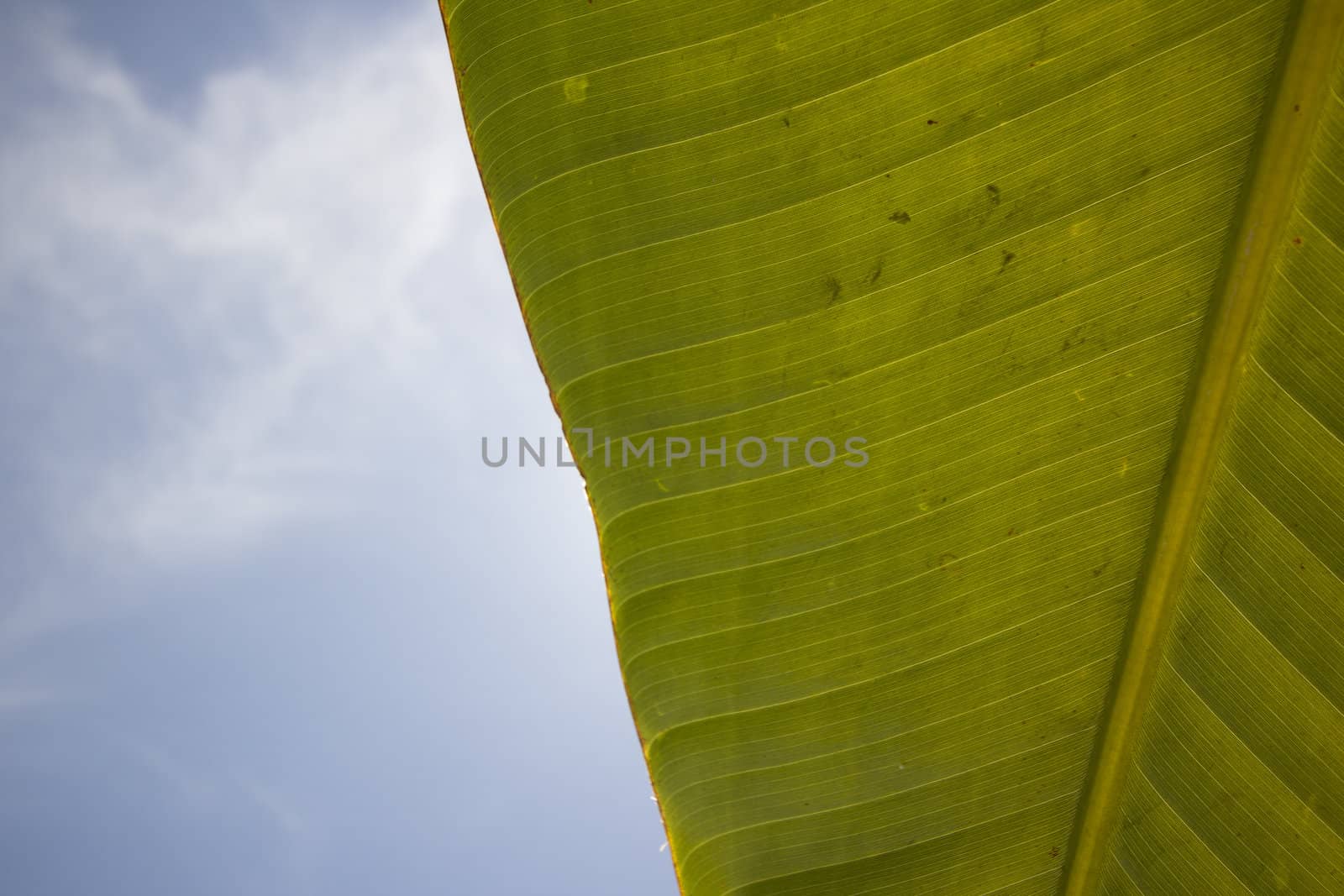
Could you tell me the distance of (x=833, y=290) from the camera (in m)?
0.71

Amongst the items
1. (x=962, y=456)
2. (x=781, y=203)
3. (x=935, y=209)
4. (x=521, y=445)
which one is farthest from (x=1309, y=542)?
(x=521, y=445)

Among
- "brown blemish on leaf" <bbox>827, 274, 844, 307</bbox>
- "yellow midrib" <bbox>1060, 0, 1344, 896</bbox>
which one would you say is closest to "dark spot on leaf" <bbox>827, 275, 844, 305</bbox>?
"brown blemish on leaf" <bbox>827, 274, 844, 307</bbox>

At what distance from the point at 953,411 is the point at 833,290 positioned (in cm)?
15

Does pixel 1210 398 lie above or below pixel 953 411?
below

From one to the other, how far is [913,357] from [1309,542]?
35cm

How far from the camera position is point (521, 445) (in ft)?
5.12

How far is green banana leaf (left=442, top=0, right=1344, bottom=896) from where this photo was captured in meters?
0.66

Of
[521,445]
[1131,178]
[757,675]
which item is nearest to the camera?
[1131,178]

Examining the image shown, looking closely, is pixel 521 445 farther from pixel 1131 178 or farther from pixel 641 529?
pixel 1131 178

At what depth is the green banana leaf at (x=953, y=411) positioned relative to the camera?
662mm

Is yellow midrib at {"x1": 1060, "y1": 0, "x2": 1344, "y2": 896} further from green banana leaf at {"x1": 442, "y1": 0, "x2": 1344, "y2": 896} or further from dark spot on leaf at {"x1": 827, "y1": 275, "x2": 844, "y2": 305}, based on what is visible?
→ dark spot on leaf at {"x1": 827, "y1": 275, "x2": 844, "y2": 305}

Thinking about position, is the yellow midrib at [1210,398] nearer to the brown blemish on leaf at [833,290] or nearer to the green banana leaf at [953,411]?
the green banana leaf at [953,411]

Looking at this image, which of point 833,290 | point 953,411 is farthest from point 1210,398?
point 833,290

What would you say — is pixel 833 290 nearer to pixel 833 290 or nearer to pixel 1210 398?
pixel 833 290
